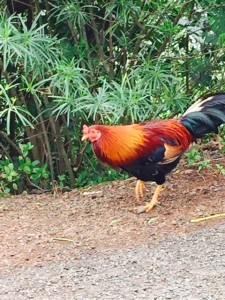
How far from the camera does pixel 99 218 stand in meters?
6.32

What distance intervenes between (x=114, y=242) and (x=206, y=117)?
1.43m

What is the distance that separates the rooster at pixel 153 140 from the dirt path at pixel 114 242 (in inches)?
14.3

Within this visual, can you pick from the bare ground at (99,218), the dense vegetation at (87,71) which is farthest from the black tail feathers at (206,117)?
the bare ground at (99,218)

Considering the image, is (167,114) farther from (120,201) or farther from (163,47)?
(120,201)

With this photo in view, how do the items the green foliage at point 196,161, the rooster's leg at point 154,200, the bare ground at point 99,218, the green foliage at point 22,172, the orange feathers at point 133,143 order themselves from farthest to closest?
the green foliage at point 22,172
the green foliage at point 196,161
the rooster's leg at point 154,200
the orange feathers at point 133,143
the bare ground at point 99,218

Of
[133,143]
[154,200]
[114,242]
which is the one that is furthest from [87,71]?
[114,242]

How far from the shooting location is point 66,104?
6.34m

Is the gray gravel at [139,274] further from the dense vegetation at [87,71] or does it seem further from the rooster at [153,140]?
the dense vegetation at [87,71]

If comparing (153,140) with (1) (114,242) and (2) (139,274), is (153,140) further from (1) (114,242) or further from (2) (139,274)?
(2) (139,274)

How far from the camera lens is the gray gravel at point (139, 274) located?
4742 mm

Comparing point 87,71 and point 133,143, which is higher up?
point 87,71

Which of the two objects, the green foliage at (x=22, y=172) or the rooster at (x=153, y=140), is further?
the green foliage at (x=22, y=172)

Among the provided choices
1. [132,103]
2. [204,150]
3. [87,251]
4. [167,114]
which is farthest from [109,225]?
[204,150]

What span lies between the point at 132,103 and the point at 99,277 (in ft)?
5.41
